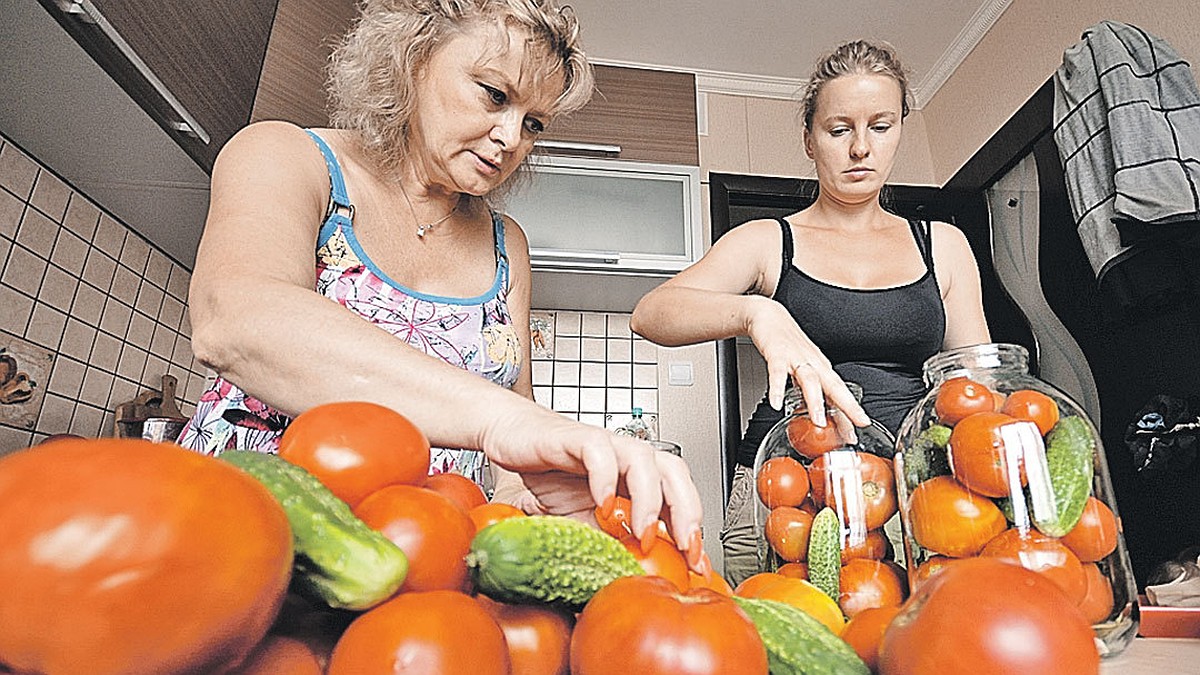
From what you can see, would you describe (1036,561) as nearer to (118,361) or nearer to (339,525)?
(339,525)

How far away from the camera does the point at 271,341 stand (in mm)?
525

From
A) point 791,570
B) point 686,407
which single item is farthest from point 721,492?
point 791,570

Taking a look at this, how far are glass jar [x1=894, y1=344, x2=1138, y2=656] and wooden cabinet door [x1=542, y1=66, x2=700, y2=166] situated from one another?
2.17 meters

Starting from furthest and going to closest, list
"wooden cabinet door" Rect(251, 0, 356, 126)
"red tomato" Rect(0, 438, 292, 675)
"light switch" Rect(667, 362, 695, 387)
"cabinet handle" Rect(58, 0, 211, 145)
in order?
1. "light switch" Rect(667, 362, 695, 387)
2. "wooden cabinet door" Rect(251, 0, 356, 126)
3. "cabinet handle" Rect(58, 0, 211, 145)
4. "red tomato" Rect(0, 438, 292, 675)

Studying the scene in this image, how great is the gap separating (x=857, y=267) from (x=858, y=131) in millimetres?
216

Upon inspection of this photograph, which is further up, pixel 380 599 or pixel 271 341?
pixel 271 341

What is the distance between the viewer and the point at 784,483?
646 millimetres

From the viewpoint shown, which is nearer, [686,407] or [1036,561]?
[1036,561]

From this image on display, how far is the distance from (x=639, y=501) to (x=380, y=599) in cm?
14

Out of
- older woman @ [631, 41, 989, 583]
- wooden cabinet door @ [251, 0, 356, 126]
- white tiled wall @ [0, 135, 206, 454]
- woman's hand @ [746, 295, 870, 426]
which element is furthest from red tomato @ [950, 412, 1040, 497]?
white tiled wall @ [0, 135, 206, 454]

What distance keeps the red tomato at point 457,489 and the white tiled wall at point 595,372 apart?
230 cm

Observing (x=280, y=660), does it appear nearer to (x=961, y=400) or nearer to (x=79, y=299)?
(x=961, y=400)

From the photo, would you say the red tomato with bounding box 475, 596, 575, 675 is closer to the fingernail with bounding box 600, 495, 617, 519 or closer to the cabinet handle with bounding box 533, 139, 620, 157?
the fingernail with bounding box 600, 495, 617, 519

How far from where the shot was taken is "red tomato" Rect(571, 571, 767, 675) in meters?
0.22
